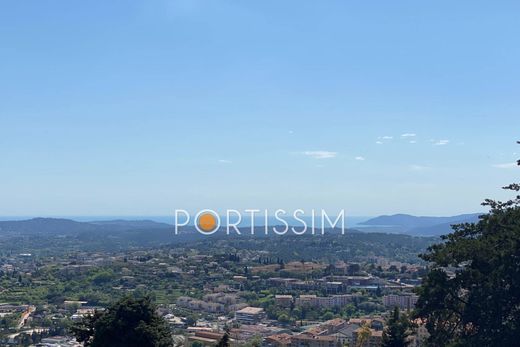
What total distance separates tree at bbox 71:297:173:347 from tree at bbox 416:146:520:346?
5490 mm

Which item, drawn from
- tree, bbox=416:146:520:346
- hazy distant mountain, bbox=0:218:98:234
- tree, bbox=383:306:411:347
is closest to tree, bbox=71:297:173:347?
tree, bbox=383:306:411:347

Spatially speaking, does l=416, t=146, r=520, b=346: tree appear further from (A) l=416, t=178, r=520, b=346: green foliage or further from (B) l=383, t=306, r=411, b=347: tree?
(B) l=383, t=306, r=411, b=347: tree

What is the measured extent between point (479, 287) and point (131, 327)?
6.82 m

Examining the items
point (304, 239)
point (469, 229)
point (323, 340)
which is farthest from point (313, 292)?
point (304, 239)

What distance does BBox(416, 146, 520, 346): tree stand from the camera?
1259 centimetres

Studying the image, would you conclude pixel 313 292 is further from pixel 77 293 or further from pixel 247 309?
pixel 77 293

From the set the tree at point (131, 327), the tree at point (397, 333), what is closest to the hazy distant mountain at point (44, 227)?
the tree at point (131, 327)

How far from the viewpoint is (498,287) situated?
12.9m

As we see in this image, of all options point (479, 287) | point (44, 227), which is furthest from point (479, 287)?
point (44, 227)

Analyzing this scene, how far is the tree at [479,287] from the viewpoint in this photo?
1259 centimetres

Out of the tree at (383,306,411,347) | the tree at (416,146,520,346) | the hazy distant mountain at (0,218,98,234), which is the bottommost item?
the tree at (383,306,411,347)

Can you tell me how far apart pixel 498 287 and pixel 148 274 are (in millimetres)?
53321

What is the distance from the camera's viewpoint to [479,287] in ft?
43.3

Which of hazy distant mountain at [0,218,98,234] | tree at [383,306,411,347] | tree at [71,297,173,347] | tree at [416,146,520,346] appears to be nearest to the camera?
tree at [71,297,173,347]
